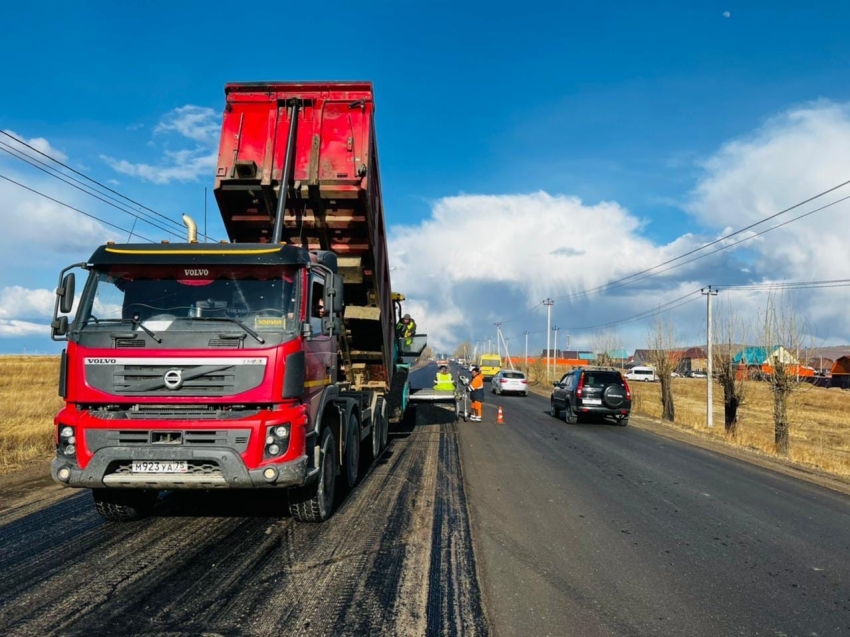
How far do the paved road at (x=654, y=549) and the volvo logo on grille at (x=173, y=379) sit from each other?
3.05 meters

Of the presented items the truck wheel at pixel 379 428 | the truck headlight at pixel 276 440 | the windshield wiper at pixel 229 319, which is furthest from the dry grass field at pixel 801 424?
the windshield wiper at pixel 229 319

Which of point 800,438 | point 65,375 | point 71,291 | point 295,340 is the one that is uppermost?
point 71,291

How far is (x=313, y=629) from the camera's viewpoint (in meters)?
3.57

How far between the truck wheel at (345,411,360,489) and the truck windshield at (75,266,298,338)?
241 cm

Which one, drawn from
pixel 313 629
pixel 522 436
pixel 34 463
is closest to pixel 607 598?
pixel 313 629

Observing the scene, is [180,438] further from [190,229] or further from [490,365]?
[490,365]

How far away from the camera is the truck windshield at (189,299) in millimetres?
5402

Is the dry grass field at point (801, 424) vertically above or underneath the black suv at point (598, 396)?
underneath

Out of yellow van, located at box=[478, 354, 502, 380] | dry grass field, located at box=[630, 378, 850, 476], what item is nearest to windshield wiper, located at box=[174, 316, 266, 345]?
dry grass field, located at box=[630, 378, 850, 476]

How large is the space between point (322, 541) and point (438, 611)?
1767mm

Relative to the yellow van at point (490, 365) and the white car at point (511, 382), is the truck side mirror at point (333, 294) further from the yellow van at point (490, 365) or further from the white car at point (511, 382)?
the yellow van at point (490, 365)

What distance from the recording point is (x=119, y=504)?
226 inches

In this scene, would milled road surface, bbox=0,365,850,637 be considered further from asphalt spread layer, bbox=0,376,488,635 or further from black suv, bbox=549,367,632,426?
black suv, bbox=549,367,632,426

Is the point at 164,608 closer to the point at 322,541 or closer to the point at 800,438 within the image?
the point at 322,541
